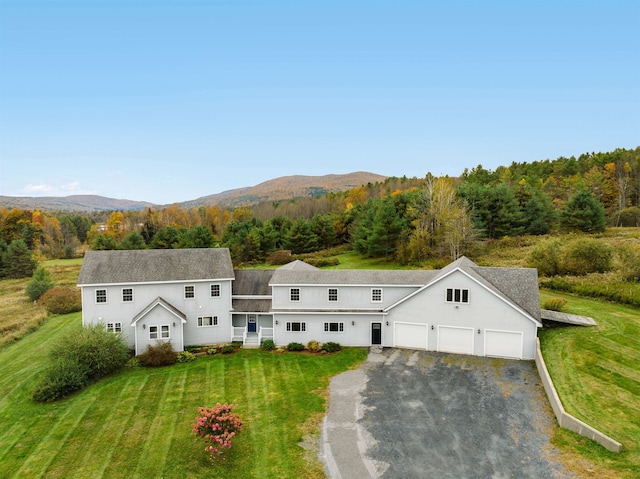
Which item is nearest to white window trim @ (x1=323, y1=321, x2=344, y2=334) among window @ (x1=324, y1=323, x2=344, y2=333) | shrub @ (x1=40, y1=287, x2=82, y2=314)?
window @ (x1=324, y1=323, x2=344, y2=333)

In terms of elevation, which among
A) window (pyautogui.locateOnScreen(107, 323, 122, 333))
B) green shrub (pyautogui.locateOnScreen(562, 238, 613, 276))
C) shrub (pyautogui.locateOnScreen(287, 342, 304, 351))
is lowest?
shrub (pyautogui.locateOnScreen(287, 342, 304, 351))

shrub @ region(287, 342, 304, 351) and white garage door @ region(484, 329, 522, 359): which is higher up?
white garage door @ region(484, 329, 522, 359)

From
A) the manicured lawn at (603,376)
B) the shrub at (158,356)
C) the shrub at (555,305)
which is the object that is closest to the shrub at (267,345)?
the shrub at (158,356)

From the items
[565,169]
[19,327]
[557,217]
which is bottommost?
[19,327]

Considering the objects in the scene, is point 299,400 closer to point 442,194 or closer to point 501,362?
point 501,362

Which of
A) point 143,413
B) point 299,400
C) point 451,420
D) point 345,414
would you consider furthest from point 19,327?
point 451,420

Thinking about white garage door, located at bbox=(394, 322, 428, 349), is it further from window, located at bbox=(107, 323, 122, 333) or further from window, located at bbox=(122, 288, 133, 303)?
window, located at bbox=(107, 323, 122, 333)
